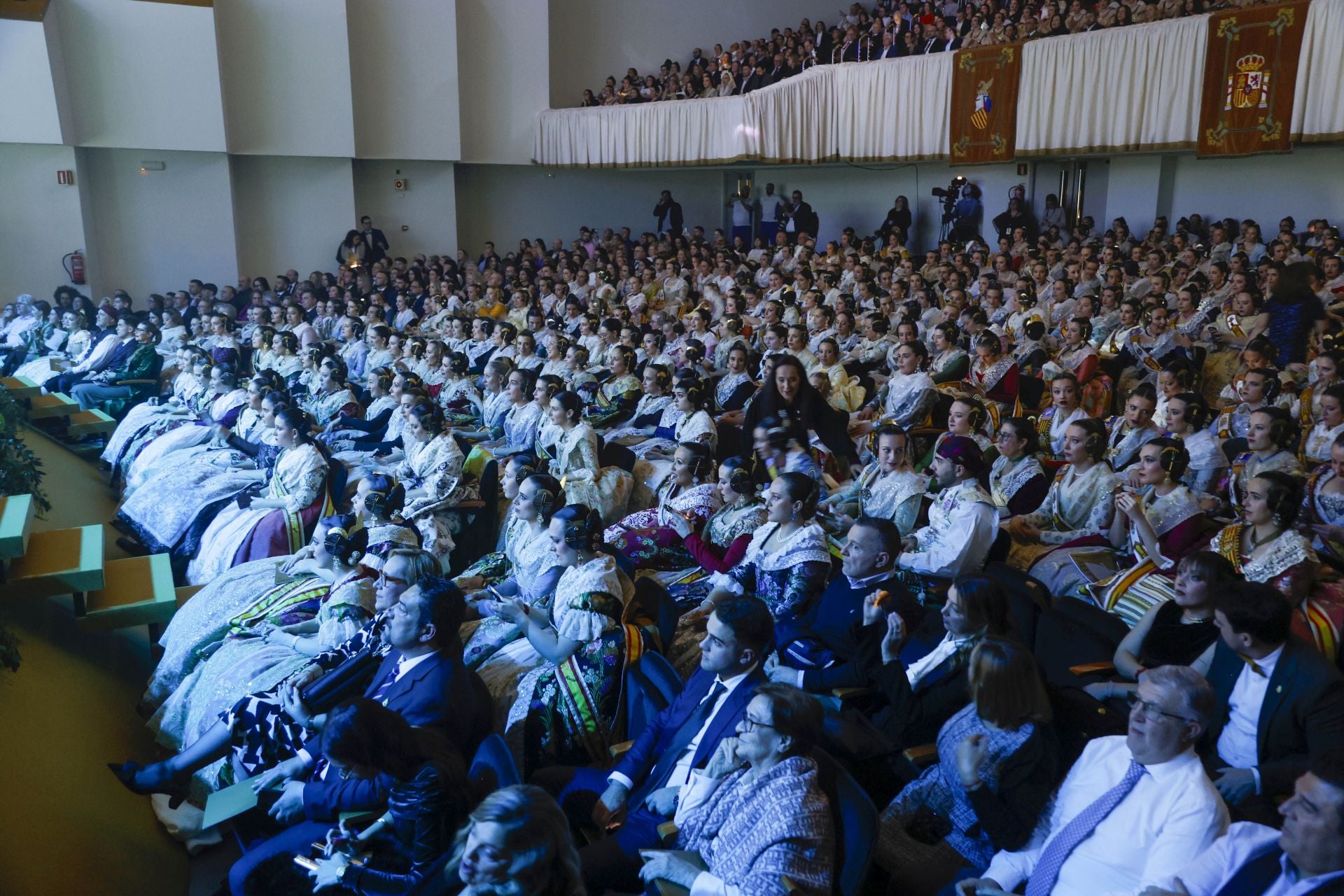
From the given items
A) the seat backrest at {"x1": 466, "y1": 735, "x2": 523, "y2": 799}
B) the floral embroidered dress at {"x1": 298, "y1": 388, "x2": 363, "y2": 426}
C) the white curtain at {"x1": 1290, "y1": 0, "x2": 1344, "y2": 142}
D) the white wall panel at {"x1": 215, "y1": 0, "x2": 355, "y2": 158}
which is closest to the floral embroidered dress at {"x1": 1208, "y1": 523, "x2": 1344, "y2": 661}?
the seat backrest at {"x1": 466, "y1": 735, "x2": 523, "y2": 799}

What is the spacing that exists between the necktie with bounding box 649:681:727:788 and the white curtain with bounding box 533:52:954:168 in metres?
9.87

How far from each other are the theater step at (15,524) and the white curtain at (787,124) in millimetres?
9508

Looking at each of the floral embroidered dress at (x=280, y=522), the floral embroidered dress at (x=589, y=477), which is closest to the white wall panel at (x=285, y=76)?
the floral embroidered dress at (x=280, y=522)

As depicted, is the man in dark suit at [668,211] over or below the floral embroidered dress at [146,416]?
over

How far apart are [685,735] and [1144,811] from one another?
100 centimetres

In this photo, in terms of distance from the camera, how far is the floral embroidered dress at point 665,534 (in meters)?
4.34

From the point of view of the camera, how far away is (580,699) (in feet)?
9.53

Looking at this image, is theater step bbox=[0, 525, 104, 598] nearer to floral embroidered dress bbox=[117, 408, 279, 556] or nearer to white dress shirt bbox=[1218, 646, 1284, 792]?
floral embroidered dress bbox=[117, 408, 279, 556]

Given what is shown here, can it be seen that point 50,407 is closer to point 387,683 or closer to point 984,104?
point 387,683

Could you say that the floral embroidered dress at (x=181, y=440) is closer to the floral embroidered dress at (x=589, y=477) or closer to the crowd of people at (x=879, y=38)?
the floral embroidered dress at (x=589, y=477)

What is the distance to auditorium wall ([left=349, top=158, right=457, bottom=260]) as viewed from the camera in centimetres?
1519

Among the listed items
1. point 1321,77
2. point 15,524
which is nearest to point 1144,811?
point 15,524

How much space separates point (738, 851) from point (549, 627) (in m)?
1.33

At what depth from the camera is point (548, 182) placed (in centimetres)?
1686
